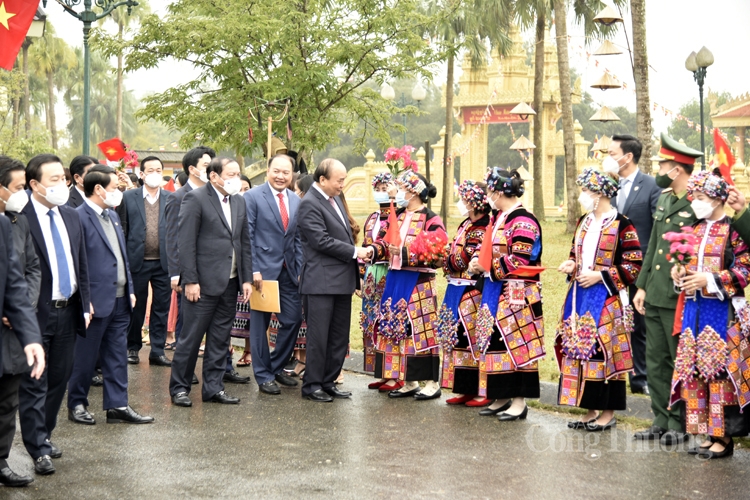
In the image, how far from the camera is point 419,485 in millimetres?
5484

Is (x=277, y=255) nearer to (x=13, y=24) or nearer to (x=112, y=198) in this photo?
(x=112, y=198)

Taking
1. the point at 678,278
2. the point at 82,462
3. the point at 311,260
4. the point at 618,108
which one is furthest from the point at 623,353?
the point at 618,108

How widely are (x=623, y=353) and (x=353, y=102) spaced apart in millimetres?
11308

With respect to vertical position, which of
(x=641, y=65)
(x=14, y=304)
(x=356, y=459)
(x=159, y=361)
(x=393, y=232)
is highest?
(x=641, y=65)

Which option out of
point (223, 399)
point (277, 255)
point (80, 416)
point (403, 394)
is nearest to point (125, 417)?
point (80, 416)

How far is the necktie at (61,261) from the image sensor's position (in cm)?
593

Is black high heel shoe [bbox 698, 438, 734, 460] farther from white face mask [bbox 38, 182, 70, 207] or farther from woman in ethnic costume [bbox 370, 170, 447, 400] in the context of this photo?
white face mask [bbox 38, 182, 70, 207]

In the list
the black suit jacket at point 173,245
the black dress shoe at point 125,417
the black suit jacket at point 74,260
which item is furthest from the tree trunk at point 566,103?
the black suit jacket at point 74,260

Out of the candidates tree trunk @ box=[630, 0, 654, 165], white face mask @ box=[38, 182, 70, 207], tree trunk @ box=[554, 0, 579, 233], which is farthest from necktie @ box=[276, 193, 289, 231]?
tree trunk @ box=[554, 0, 579, 233]

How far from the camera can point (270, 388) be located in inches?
322

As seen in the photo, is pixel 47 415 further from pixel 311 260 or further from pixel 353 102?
pixel 353 102

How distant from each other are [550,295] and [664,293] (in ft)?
26.4

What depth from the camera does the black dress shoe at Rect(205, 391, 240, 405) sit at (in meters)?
7.74

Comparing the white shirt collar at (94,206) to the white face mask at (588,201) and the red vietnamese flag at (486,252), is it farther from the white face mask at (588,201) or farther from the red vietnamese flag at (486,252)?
the white face mask at (588,201)
